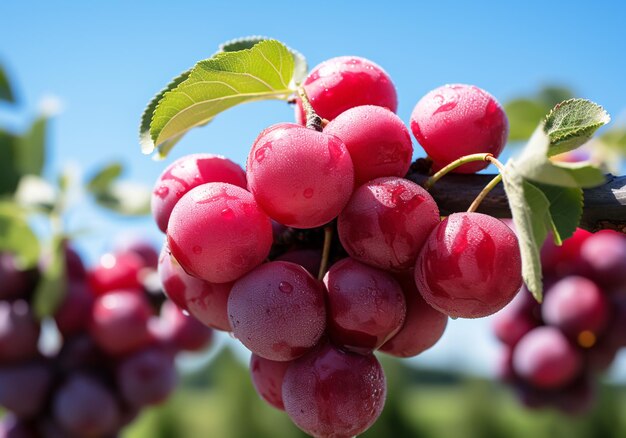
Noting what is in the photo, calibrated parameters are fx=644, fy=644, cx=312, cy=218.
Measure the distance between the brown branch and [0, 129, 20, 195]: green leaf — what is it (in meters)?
1.12

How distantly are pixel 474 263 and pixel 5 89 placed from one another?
4.06 feet

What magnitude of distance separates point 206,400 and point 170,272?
5.15m

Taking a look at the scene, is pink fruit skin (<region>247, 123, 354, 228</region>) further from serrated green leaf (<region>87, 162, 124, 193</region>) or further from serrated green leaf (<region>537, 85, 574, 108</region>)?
serrated green leaf (<region>537, 85, 574, 108</region>)

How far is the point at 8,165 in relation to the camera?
51.8 inches

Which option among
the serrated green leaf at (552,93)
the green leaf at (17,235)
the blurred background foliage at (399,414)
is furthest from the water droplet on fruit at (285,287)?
the blurred background foliage at (399,414)

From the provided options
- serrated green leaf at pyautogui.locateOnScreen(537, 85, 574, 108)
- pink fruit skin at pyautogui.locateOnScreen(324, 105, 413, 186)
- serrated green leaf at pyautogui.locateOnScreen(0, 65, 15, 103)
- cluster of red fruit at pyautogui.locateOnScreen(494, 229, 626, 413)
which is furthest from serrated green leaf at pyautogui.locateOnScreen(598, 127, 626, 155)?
serrated green leaf at pyautogui.locateOnScreen(0, 65, 15, 103)

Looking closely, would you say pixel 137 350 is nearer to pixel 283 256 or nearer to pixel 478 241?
pixel 283 256

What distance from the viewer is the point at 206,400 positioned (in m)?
5.32

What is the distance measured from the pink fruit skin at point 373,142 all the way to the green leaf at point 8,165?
1105 millimetres

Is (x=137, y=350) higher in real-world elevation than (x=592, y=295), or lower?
lower

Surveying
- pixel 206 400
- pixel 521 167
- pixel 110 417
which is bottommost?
pixel 206 400

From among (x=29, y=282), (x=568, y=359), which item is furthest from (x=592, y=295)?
(x=29, y=282)

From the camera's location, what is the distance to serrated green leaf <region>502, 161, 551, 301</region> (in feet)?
1.02

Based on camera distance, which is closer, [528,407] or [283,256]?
[283,256]
